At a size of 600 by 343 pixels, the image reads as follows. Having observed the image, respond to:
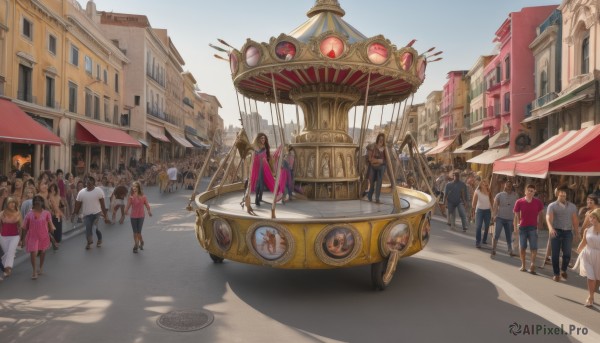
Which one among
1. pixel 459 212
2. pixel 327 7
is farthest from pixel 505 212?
pixel 327 7

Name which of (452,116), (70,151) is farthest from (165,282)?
(452,116)

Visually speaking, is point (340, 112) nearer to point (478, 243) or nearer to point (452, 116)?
point (478, 243)

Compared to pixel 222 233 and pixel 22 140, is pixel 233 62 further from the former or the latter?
pixel 22 140

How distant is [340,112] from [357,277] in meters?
Answer: 3.92

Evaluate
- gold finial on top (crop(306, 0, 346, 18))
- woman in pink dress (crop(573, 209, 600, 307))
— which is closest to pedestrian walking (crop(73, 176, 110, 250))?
gold finial on top (crop(306, 0, 346, 18))

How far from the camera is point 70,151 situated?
21.2 m

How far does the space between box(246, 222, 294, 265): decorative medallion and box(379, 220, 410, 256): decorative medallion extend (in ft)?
4.33

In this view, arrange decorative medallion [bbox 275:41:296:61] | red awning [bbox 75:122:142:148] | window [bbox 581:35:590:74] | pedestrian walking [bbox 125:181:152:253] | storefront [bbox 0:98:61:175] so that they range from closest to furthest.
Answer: decorative medallion [bbox 275:41:296:61] < pedestrian walking [bbox 125:181:152:253] < storefront [bbox 0:98:61:175] < window [bbox 581:35:590:74] < red awning [bbox 75:122:142:148]

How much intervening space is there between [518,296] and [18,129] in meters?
15.8

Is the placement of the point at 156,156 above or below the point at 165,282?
above

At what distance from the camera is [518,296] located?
5.41 meters

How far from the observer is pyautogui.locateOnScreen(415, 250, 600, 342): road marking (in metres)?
4.45

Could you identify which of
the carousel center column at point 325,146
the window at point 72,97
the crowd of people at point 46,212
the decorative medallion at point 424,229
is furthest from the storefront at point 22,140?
the decorative medallion at point 424,229

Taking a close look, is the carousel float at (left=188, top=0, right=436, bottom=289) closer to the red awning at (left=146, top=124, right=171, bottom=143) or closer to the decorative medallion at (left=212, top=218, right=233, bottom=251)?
the decorative medallion at (left=212, top=218, right=233, bottom=251)
